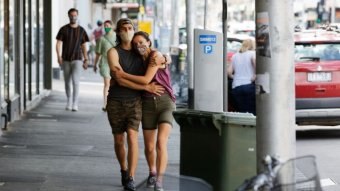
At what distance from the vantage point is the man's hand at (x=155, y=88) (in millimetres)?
9594

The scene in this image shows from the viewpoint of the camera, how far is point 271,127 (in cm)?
666

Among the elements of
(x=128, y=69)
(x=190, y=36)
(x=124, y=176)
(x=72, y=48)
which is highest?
(x=190, y=36)

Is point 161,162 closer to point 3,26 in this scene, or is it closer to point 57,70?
point 3,26

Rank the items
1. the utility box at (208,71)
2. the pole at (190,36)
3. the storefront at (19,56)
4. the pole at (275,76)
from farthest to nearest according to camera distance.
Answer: the pole at (190,36) → the storefront at (19,56) → the utility box at (208,71) → the pole at (275,76)

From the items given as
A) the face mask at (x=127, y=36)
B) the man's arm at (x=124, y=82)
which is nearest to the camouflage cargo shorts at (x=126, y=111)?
the man's arm at (x=124, y=82)

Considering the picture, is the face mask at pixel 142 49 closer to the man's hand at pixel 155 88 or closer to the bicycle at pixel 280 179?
the man's hand at pixel 155 88

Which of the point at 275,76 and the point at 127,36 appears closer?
the point at 275,76

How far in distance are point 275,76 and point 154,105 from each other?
3188 mm

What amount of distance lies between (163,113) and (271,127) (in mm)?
3083

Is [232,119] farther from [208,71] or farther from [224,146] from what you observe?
[208,71]

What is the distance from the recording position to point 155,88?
9.64 metres

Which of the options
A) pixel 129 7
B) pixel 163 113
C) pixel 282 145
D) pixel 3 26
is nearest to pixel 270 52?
pixel 282 145

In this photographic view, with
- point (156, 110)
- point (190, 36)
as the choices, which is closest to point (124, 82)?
point (156, 110)

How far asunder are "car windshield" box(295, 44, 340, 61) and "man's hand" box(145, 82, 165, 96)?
18.8 ft
